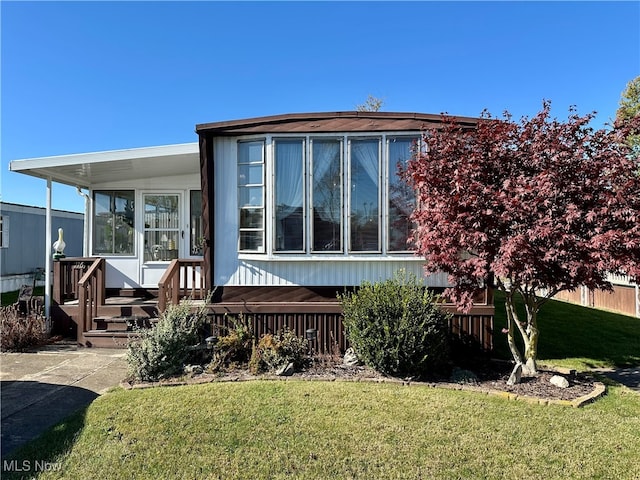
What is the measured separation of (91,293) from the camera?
7148 millimetres

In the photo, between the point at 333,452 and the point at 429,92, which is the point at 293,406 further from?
the point at 429,92

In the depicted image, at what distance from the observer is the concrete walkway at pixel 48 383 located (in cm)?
371

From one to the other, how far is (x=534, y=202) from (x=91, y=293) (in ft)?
25.0

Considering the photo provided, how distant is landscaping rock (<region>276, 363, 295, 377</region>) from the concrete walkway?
6.89 feet

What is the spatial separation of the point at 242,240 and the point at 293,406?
3.12 m

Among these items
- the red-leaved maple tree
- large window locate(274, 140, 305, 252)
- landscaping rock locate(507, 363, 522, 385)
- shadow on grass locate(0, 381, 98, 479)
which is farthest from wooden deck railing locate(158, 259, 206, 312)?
landscaping rock locate(507, 363, 522, 385)

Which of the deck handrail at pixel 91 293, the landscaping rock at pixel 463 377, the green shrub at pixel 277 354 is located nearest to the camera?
the landscaping rock at pixel 463 377

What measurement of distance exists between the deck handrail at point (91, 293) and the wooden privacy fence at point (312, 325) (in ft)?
8.54

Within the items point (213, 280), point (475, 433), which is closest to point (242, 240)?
point (213, 280)

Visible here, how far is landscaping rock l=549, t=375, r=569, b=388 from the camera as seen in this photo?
15.5 ft

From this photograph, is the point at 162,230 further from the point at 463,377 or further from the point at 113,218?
the point at 463,377

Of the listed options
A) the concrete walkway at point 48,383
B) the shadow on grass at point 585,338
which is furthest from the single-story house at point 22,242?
the shadow on grass at point 585,338

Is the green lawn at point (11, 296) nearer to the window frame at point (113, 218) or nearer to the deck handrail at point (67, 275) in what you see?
the window frame at point (113, 218)

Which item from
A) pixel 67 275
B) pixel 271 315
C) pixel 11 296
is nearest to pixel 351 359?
pixel 271 315
